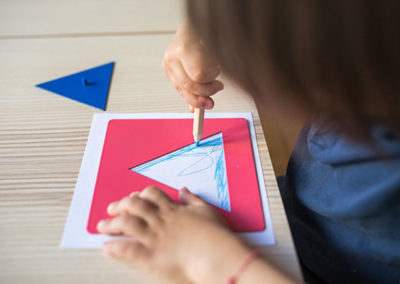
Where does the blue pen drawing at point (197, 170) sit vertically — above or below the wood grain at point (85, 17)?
below

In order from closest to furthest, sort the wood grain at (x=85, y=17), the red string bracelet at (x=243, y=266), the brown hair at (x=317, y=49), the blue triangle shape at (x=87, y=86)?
the brown hair at (x=317, y=49)
the red string bracelet at (x=243, y=266)
the blue triangle shape at (x=87, y=86)
the wood grain at (x=85, y=17)

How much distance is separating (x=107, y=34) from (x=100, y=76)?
0.17m

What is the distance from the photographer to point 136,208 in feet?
1.30

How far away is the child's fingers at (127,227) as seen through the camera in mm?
376

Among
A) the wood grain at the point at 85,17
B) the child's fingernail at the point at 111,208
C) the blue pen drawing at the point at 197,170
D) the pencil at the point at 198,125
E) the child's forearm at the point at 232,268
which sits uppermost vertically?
the wood grain at the point at 85,17

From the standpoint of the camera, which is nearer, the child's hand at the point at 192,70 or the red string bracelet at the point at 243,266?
the red string bracelet at the point at 243,266

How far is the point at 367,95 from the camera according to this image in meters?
0.28

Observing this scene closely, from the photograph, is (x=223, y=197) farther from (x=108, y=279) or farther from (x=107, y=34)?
(x=107, y=34)

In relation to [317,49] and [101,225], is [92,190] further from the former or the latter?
[317,49]

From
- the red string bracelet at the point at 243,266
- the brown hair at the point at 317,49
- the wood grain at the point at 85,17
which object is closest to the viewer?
the brown hair at the point at 317,49

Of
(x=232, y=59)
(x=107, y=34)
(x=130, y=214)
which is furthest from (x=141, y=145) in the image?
(x=107, y=34)

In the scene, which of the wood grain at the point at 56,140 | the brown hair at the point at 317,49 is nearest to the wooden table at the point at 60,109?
the wood grain at the point at 56,140

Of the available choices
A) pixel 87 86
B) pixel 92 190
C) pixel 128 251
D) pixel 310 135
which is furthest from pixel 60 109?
pixel 310 135

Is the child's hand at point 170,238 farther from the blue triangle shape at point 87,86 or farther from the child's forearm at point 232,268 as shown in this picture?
the blue triangle shape at point 87,86
